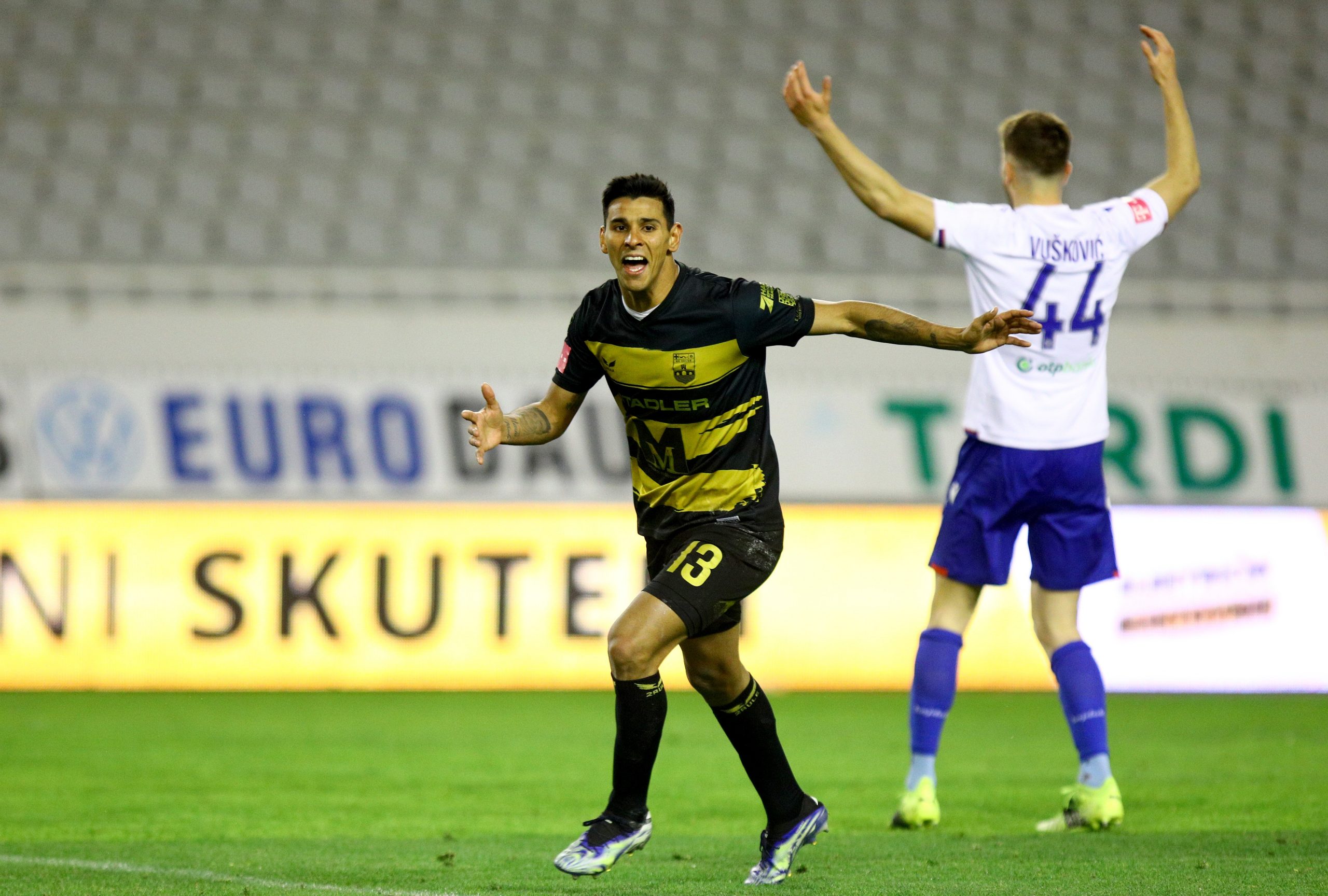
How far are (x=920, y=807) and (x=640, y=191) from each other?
7.34 feet

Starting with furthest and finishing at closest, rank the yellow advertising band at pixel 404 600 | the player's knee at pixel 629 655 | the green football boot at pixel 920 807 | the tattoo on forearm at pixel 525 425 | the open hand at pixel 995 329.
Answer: the yellow advertising band at pixel 404 600
the green football boot at pixel 920 807
the tattoo on forearm at pixel 525 425
the open hand at pixel 995 329
the player's knee at pixel 629 655

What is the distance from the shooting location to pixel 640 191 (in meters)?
4.31

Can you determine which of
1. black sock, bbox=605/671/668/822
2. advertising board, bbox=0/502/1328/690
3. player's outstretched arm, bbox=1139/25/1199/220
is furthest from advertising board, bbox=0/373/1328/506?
black sock, bbox=605/671/668/822

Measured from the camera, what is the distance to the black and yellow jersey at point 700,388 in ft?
14.2

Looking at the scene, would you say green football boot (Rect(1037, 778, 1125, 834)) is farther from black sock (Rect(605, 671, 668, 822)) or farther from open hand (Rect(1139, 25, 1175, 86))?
open hand (Rect(1139, 25, 1175, 86))

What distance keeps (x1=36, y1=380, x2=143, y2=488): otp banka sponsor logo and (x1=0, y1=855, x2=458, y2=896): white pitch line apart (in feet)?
21.5

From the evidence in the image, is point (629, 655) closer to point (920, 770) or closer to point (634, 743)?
point (634, 743)

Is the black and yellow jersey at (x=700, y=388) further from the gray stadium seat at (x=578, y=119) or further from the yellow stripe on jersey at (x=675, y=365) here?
the gray stadium seat at (x=578, y=119)

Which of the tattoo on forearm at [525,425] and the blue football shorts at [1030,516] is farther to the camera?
the blue football shorts at [1030,516]

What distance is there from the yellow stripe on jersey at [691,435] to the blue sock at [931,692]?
1284 mm

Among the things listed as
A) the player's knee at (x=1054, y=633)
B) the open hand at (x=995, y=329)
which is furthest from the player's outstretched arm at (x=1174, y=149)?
the open hand at (x=995, y=329)

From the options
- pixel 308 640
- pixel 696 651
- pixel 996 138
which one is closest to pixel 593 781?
pixel 696 651

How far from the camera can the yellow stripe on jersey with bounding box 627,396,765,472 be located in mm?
4371

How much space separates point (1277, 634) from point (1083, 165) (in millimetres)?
5561
